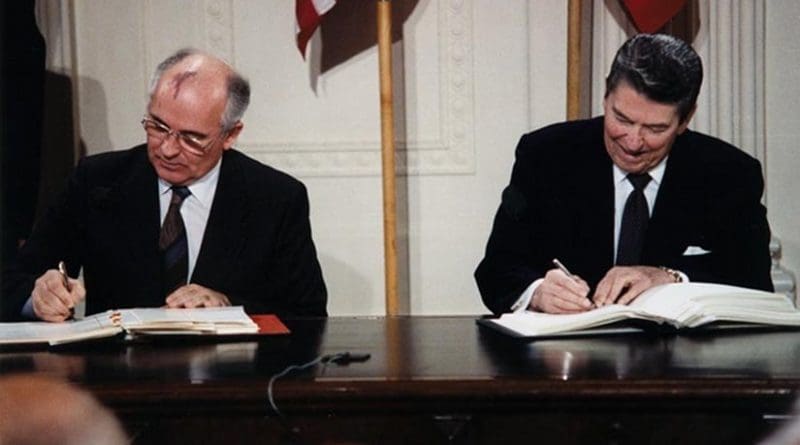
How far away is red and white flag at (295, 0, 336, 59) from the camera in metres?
3.99

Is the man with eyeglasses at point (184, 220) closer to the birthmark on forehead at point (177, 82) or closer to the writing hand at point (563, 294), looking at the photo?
the birthmark on forehead at point (177, 82)

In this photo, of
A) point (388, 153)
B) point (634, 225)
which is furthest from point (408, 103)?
point (634, 225)

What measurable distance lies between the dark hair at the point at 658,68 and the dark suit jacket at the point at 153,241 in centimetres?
91

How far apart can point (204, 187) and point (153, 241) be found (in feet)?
0.66

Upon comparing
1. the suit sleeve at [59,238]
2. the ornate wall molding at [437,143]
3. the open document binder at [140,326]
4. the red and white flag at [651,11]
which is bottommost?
the open document binder at [140,326]

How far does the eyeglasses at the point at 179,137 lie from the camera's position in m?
3.02

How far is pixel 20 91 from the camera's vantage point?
385 centimetres

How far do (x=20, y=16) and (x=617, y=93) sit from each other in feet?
6.26

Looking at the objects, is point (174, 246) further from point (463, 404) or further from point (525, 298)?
point (463, 404)

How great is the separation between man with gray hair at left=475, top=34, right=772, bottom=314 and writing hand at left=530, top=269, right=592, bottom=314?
0.30 m

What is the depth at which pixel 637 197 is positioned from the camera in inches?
124

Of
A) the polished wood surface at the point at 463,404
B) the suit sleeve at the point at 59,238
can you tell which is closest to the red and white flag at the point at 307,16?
the suit sleeve at the point at 59,238

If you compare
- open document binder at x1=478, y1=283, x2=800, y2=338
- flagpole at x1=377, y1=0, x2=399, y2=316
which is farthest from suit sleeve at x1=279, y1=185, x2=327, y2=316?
flagpole at x1=377, y1=0, x2=399, y2=316

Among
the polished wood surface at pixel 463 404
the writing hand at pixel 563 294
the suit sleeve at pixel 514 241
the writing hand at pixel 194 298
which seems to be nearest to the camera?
the polished wood surface at pixel 463 404
